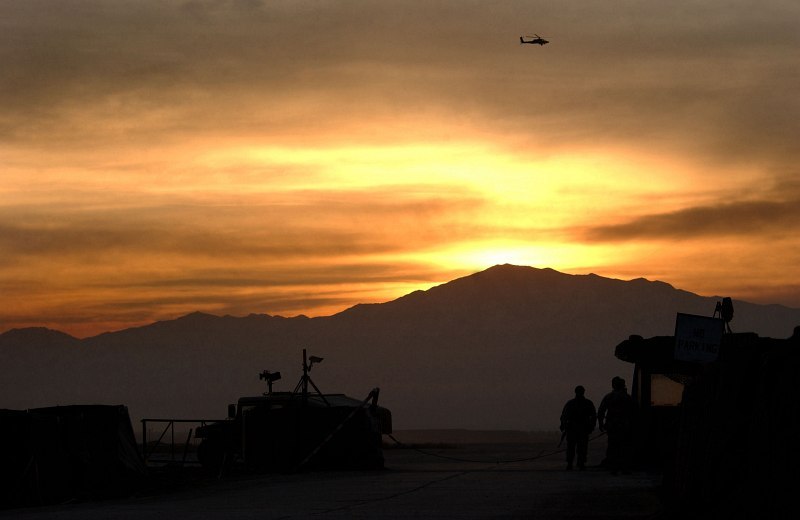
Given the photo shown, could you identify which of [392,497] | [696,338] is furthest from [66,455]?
[696,338]

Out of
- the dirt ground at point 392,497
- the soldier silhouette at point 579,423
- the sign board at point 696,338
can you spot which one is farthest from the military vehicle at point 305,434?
the sign board at point 696,338

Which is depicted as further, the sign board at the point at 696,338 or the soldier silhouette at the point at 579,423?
the soldier silhouette at the point at 579,423

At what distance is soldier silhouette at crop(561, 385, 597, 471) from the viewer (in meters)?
32.2

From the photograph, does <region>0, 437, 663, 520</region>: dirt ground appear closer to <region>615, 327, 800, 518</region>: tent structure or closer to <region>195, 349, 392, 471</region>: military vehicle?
<region>615, 327, 800, 518</region>: tent structure

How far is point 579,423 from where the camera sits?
106 ft

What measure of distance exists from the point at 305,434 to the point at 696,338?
603 inches

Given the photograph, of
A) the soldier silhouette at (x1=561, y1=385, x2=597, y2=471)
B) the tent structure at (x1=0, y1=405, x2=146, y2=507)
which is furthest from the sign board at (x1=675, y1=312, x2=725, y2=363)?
the tent structure at (x1=0, y1=405, x2=146, y2=507)

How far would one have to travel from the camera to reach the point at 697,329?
77.3 ft

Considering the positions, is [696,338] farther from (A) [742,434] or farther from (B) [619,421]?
(A) [742,434]

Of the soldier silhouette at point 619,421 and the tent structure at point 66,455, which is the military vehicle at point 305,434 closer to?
the tent structure at point 66,455

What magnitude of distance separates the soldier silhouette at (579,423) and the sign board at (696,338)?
862 cm

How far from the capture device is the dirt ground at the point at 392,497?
63.3ft

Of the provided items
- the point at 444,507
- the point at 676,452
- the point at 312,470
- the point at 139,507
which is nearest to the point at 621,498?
the point at 676,452

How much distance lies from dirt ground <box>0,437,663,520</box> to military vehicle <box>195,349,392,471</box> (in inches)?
127
